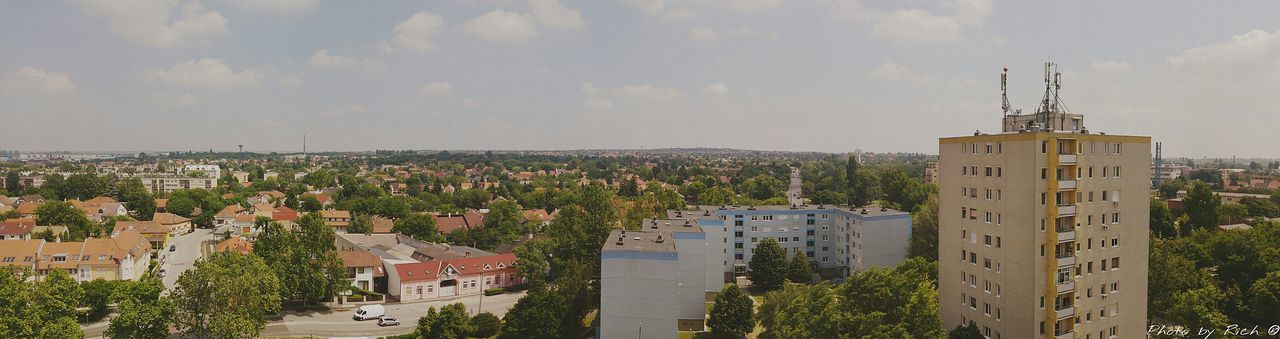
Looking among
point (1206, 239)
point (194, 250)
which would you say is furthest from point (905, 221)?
point (194, 250)

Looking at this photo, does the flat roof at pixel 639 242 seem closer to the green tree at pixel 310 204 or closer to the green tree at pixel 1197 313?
the green tree at pixel 1197 313

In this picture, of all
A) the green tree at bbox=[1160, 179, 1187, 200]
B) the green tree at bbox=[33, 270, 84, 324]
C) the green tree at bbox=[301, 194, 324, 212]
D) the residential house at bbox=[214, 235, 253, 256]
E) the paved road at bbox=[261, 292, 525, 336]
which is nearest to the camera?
the green tree at bbox=[33, 270, 84, 324]

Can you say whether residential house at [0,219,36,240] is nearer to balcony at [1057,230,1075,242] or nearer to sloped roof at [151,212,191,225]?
sloped roof at [151,212,191,225]

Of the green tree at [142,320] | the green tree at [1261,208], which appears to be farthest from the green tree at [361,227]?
the green tree at [1261,208]

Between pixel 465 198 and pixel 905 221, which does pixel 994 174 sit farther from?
pixel 465 198

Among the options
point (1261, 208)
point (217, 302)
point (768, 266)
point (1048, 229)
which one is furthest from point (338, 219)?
point (1261, 208)

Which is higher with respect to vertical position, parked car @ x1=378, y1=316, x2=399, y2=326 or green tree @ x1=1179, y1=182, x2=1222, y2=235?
green tree @ x1=1179, y1=182, x2=1222, y2=235

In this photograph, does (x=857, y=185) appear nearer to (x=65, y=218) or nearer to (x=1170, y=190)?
(x=1170, y=190)

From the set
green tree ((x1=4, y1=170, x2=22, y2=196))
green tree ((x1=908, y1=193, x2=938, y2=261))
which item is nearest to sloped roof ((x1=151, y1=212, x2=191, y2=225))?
green tree ((x1=4, y1=170, x2=22, y2=196))
